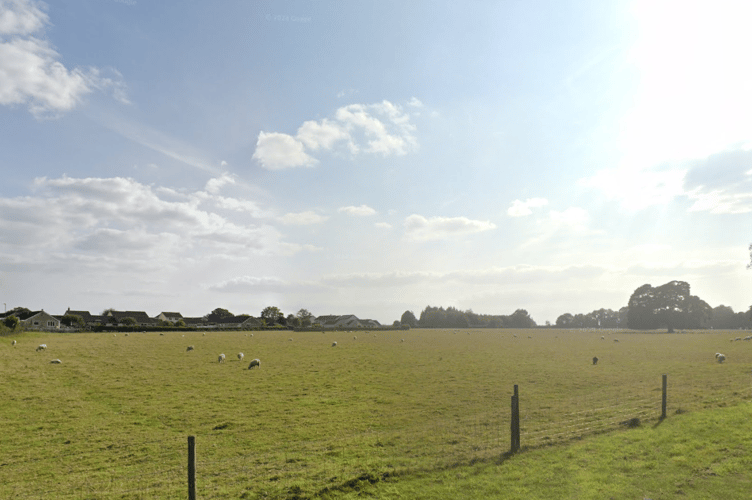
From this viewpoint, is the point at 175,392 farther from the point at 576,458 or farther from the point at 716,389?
the point at 716,389

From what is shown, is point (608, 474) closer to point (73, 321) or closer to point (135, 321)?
point (73, 321)

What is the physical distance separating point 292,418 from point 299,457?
5515 millimetres

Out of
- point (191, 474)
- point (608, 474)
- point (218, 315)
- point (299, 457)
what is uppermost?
point (191, 474)

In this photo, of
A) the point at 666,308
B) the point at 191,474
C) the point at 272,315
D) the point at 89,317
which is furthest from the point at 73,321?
the point at 666,308

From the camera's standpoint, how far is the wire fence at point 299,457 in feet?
38.3

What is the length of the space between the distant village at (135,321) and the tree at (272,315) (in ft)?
18.2

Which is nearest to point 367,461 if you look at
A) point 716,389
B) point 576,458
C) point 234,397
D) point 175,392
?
point 576,458

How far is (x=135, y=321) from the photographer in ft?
464

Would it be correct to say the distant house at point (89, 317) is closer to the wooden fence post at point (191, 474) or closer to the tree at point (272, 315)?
the tree at point (272, 315)

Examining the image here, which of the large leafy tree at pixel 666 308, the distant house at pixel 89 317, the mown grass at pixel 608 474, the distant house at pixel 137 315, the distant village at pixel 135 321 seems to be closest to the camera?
the mown grass at pixel 608 474

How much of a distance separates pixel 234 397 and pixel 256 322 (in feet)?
454

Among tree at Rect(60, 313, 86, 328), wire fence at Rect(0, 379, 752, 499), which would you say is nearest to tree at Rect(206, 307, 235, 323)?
tree at Rect(60, 313, 86, 328)

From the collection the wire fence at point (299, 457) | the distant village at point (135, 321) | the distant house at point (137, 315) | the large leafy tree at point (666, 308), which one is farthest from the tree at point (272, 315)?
the wire fence at point (299, 457)

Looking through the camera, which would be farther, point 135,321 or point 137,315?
point 137,315
